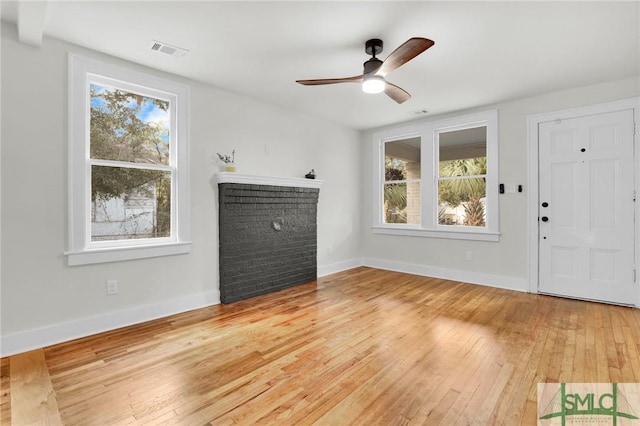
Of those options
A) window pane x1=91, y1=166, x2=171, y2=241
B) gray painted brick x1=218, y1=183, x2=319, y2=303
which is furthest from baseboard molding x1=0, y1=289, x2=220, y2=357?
window pane x1=91, y1=166, x2=171, y2=241

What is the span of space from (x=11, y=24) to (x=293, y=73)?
7.43 feet

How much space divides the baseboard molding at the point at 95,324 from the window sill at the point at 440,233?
3126mm

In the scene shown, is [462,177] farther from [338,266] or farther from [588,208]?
[338,266]

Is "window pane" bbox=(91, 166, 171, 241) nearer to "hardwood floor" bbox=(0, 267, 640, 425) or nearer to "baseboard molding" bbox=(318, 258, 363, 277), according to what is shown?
"hardwood floor" bbox=(0, 267, 640, 425)

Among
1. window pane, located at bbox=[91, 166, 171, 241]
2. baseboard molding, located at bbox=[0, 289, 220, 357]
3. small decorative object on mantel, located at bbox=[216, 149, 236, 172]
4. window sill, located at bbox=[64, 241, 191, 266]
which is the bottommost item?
baseboard molding, located at bbox=[0, 289, 220, 357]

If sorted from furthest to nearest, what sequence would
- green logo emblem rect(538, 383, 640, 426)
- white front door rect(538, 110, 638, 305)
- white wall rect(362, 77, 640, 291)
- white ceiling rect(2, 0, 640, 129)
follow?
1. white wall rect(362, 77, 640, 291)
2. white front door rect(538, 110, 638, 305)
3. white ceiling rect(2, 0, 640, 129)
4. green logo emblem rect(538, 383, 640, 426)

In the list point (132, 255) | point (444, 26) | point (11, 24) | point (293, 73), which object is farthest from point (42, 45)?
point (444, 26)

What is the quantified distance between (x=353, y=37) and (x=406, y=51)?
576 mm

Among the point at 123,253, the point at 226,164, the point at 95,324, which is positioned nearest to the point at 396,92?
the point at 226,164

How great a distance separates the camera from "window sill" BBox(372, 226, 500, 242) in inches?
174

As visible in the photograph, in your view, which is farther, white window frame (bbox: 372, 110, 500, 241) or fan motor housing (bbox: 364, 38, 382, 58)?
white window frame (bbox: 372, 110, 500, 241)

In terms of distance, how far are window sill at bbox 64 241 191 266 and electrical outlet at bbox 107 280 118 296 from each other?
204 mm

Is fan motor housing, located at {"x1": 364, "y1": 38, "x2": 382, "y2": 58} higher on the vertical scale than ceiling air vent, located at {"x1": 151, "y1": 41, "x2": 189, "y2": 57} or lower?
lower

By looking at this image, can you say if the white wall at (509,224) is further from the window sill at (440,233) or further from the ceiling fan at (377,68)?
the ceiling fan at (377,68)
